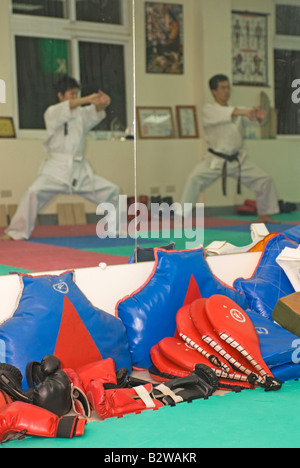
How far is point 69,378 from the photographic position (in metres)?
3.05

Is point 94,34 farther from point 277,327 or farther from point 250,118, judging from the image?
point 277,327

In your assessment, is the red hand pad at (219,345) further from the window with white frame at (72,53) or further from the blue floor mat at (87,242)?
the window with white frame at (72,53)

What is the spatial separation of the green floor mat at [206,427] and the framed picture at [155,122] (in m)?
1.58

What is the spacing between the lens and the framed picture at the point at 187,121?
13.5 ft

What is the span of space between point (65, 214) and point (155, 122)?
784 mm

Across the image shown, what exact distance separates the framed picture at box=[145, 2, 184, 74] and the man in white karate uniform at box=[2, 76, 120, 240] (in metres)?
0.42

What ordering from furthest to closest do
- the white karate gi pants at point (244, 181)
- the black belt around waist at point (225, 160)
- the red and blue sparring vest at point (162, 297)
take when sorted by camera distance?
the black belt around waist at point (225, 160)
the white karate gi pants at point (244, 181)
the red and blue sparring vest at point (162, 297)

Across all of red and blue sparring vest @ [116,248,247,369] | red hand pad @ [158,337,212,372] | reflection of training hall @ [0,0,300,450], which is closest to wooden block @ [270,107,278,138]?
A: reflection of training hall @ [0,0,300,450]

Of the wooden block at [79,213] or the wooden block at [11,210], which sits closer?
the wooden block at [11,210]

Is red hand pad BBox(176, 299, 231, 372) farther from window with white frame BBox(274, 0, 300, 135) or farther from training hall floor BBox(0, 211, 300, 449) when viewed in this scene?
window with white frame BBox(274, 0, 300, 135)

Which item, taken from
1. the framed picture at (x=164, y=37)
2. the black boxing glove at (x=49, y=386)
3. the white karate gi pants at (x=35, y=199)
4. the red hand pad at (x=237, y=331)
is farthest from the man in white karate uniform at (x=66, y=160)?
the red hand pad at (x=237, y=331)

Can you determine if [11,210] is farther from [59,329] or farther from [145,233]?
[145,233]

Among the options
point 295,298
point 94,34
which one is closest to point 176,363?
point 295,298

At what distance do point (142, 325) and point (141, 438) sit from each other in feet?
3.19
